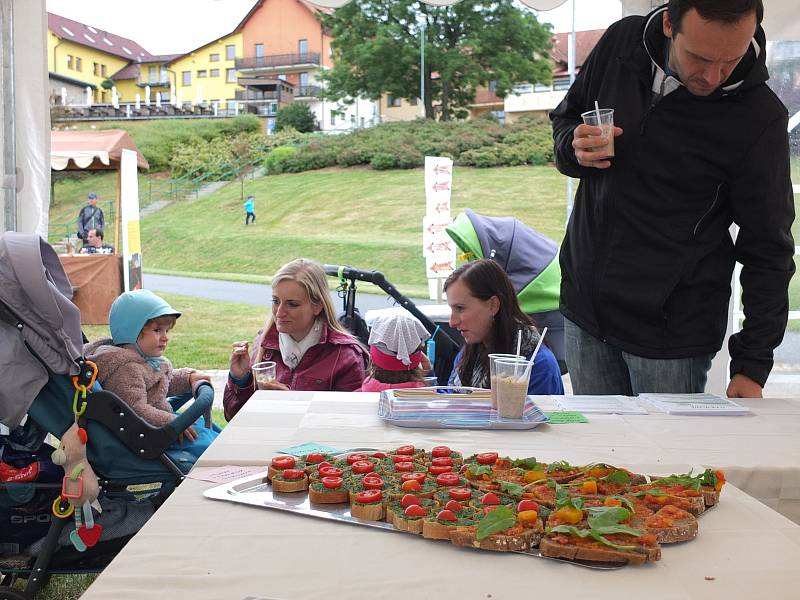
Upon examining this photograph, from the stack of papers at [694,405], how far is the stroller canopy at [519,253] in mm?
2463

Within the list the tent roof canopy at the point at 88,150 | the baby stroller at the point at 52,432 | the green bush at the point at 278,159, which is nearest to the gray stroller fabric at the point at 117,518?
the baby stroller at the point at 52,432

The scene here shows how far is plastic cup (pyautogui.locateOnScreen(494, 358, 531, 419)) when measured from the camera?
1.78 m

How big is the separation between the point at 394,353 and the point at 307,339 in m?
0.34

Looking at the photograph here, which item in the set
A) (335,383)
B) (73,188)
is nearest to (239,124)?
(73,188)

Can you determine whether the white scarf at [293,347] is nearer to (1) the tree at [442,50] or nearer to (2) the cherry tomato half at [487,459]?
(2) the cherry tomato half at [487,459]

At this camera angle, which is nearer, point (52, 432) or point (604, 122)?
point (604, 122)

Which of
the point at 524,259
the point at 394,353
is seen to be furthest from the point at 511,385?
the point at 524,259

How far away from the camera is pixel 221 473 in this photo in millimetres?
1388

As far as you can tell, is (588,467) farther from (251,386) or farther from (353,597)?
(251,386)

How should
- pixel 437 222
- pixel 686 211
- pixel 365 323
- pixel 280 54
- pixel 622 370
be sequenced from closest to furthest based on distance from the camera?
pixel 686 211 < pixel 622 370 < pixel 365 323 < pixel 437 222 < pixel 280 54

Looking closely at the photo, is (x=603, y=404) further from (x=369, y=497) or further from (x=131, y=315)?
(x=131, y=315)

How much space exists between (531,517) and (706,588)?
0.23 metres

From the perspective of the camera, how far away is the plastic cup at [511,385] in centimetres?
178

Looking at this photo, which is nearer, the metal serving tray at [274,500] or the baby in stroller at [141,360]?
the metal serving tray at [274,500]
